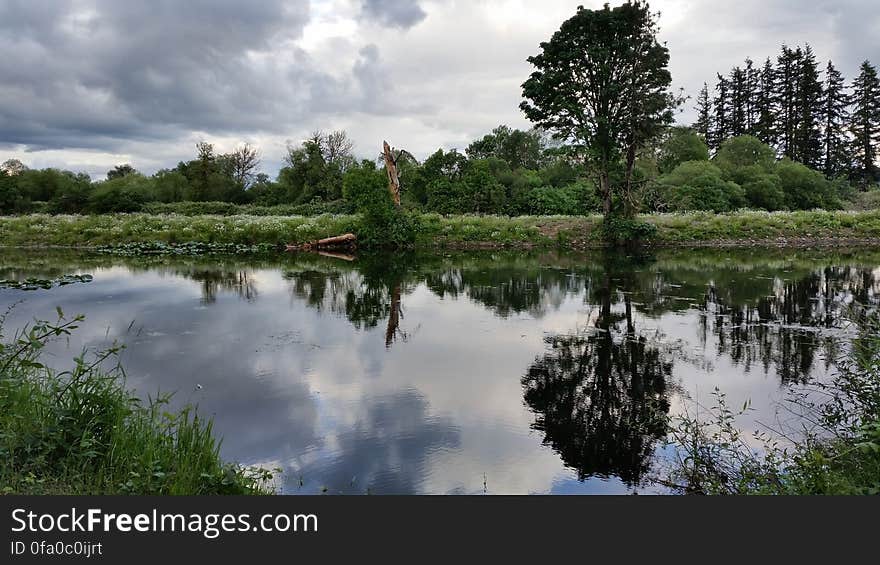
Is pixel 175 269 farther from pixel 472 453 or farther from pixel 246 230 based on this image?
pixel 472 453

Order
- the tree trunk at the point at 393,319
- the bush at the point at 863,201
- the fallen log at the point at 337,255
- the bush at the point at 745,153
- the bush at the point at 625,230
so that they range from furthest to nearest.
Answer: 1. the bush at the point at 745,153
2. the bush at the point at 863,201
3. the bush at the point at 625,230
4. the fallen log at the point at 337,255
5. the tree trunk at the point at 393,319

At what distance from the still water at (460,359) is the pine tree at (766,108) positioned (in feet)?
172

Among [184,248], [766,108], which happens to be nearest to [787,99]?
[766,108]

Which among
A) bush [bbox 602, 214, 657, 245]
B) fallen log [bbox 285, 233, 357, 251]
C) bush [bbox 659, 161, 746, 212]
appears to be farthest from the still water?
bush [bbox 659, 161, 746, 212]

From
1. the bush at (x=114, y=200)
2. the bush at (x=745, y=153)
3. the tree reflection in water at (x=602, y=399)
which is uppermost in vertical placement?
the bush at (x=745, y=153)

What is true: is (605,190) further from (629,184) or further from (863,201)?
(863,201)

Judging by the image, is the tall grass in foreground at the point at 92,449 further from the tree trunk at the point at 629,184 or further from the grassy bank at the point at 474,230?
the tree trunk at the point at 629,184

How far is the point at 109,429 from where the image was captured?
5262 mm

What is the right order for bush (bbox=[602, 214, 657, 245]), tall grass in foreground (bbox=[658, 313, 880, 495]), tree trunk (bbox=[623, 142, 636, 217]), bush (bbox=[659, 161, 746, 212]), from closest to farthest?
tall grass in foreground (bbox=[658, 313, 880, 495]) < tree trunk (bbox=[623, 142, 636, 217]) < bush (bbox=[602, 214, 657, 245]) < bush (bbox=[659, 161, 746, 212])

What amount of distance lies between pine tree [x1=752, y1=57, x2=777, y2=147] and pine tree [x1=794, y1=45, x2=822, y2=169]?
2.63 meters

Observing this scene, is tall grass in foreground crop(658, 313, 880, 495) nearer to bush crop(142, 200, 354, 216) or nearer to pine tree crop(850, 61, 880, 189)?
bush crop(142, 200, 354, 216)

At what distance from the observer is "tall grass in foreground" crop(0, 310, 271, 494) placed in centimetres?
455

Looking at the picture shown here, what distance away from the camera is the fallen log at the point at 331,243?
106ft

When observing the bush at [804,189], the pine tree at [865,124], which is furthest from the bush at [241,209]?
the pine tree at [865,124]
